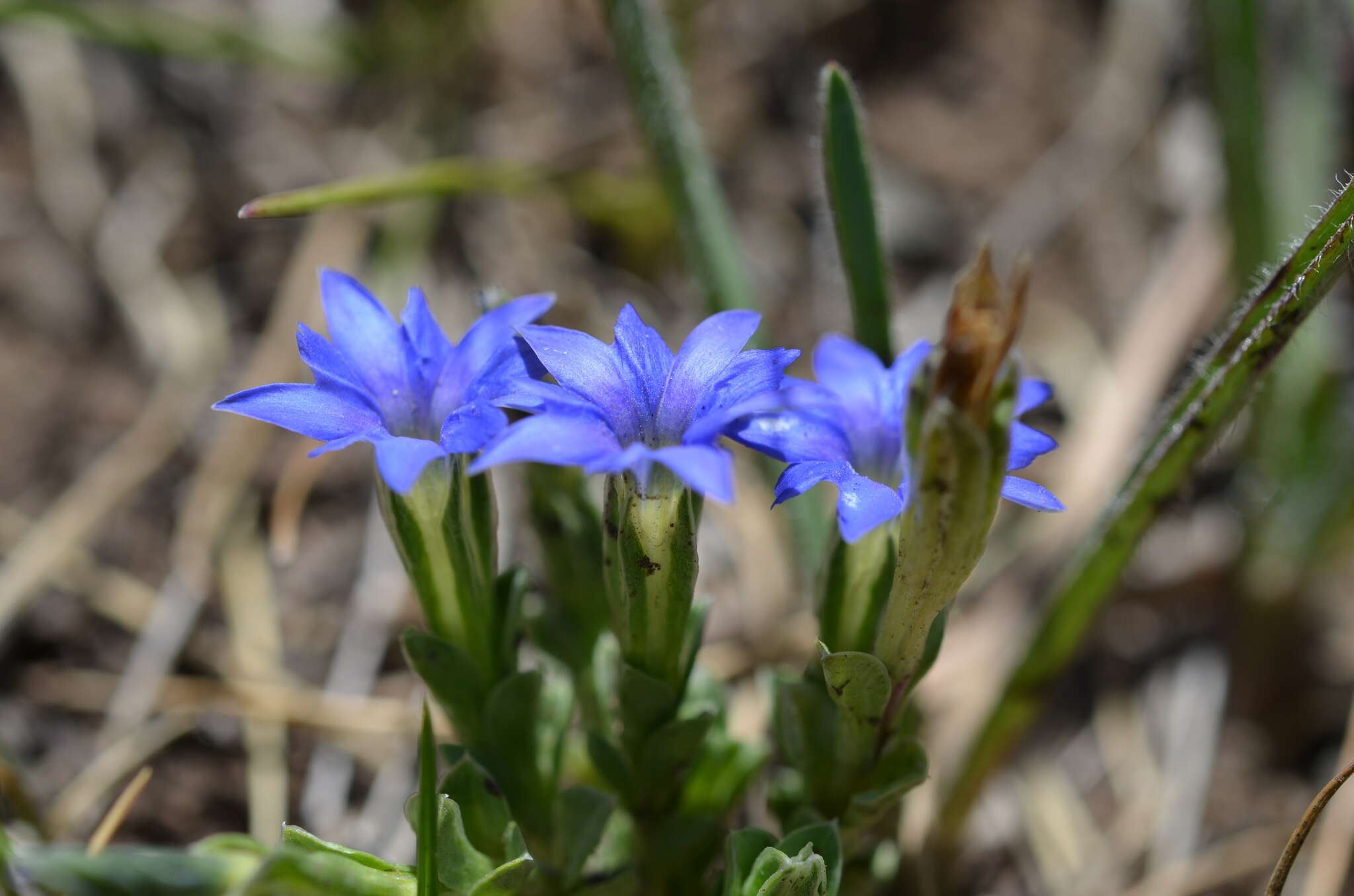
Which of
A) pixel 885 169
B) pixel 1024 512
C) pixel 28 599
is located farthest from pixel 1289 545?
pixel 28 599

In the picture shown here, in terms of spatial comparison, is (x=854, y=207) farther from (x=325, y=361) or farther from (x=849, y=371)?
(x=325, y=361)

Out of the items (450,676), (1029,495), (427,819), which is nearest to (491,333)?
(450,676)

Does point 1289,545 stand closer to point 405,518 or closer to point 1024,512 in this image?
point 1024,512

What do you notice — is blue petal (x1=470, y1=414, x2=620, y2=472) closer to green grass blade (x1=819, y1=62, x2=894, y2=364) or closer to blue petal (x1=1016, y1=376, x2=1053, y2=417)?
blue petal (x1=1016, y1=376, x2=1053, y2=417)

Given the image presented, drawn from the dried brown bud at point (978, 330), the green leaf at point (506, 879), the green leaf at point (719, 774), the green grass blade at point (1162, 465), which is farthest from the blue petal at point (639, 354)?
the green grass blade at point (1162, 465)

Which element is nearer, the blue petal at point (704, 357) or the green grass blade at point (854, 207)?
the blue petal at point (704, 357)

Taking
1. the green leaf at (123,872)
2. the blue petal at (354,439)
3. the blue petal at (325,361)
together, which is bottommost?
the green leaf at (123,872)

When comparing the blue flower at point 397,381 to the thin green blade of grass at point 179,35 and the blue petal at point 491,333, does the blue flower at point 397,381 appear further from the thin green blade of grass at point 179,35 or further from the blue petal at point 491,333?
the thin green blade of grass at point 179,35
